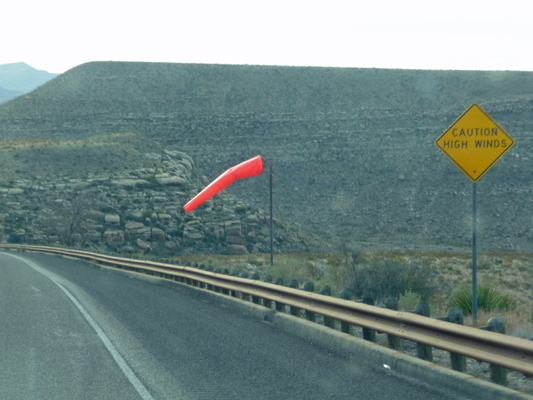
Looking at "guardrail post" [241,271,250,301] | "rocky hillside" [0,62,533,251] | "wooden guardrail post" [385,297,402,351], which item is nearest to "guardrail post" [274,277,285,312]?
"guardrail post" [241,271,250,301]

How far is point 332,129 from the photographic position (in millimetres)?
77438

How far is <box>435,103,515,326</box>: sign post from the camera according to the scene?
860 centimetres

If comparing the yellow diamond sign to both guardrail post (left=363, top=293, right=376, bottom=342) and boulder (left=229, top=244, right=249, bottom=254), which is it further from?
boulder (left=229, top=244, right=249, bottom=254)

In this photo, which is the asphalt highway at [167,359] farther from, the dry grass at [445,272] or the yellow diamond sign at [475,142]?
the dry grass at [445,272]

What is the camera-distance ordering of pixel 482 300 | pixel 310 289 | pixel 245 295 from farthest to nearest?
pixel 245 295 < pixel 482 300 < pixel 310 289

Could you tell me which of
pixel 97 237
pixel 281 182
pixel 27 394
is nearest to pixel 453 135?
pixel 27 394

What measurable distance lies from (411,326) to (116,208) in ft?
135

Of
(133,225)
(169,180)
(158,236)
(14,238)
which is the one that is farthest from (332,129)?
(14,238)

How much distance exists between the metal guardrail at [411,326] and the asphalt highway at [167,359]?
0.48 metres

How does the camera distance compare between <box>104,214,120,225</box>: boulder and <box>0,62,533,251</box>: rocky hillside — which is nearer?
<box>104,214,120,225</box>: boulder

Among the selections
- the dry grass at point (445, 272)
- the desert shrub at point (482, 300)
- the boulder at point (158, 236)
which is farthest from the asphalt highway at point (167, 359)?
the boulder at point (158, 236)

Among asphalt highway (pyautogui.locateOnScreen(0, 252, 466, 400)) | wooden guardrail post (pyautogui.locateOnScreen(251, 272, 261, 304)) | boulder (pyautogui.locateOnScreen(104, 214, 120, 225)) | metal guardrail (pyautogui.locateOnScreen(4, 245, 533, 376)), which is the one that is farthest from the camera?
boulder (pyautogui.locateOnScreen(104, 214, 120, 225))

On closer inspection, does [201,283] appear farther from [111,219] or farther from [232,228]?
[111,219]

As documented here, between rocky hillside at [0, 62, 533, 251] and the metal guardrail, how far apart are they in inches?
1645
